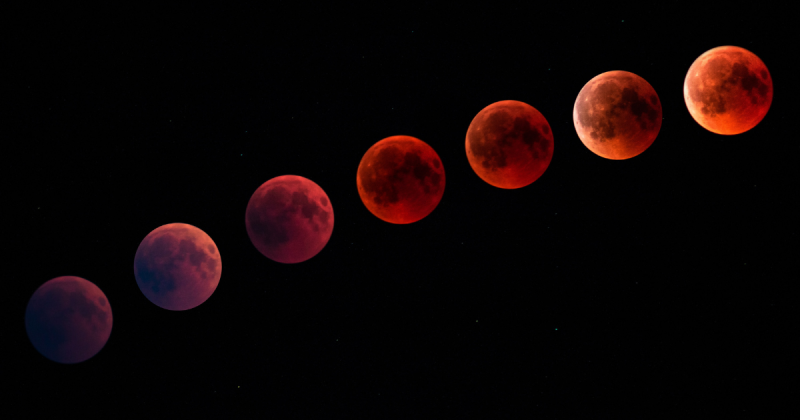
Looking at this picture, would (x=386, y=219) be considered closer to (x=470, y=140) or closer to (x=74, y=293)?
(x=470, y=140)

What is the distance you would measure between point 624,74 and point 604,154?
3.25ft

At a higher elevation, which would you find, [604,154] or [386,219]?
[604,154]

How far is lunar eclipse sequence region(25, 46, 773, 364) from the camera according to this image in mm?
6773

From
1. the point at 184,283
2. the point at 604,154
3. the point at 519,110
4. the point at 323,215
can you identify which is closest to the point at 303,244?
the point at 323,215

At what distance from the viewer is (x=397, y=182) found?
6762 millimetres

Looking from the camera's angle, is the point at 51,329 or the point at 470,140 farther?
the point at 470,140

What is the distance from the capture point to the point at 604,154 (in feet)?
23.2

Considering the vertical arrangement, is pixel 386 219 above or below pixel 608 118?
below

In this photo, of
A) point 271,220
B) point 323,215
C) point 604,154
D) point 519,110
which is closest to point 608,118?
point 604,154

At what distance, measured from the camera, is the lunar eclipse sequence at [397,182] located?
677 centimetres

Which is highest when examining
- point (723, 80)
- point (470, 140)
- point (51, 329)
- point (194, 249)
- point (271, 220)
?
point (723, 80)

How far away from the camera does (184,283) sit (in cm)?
688

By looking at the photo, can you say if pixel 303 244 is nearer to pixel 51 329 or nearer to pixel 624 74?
pixel 51 329

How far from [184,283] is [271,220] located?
1299mm
